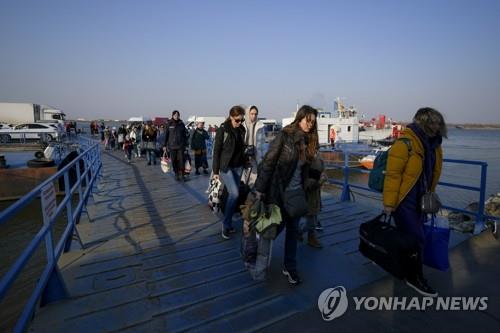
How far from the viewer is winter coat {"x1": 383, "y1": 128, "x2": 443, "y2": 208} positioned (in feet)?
8.66

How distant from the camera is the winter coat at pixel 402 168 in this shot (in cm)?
264

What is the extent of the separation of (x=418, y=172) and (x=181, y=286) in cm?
242

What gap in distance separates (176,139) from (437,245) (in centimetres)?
636

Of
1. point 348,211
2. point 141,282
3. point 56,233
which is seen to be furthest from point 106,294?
point 56,233

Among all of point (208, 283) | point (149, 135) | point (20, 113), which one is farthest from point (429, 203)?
point (20, 113)

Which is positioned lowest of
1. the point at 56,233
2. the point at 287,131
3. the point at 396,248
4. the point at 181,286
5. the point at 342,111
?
the point at 56,233

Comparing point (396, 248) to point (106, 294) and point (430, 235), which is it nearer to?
point (430, 235)

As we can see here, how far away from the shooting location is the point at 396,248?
2680 millimetres

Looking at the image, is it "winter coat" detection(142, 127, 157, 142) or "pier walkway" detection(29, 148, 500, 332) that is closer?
"pier walkway" detection(29, 148, 500, 332)

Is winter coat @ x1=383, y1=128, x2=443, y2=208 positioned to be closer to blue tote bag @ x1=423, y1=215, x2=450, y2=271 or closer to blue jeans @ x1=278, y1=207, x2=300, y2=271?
blue tote bag @ x1=423, y1=215, x2=450, y2=271

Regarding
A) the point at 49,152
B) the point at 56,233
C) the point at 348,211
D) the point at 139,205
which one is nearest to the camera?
the point at 348,211

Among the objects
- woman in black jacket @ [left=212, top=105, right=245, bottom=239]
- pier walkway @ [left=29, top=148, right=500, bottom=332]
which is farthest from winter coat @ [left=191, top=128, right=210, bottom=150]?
woman in black jacket @ [left=212, top=105, right=245, bottom=239]

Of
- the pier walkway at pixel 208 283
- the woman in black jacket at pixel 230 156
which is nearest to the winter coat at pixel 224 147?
the woman in black jacket at pixel 230 156

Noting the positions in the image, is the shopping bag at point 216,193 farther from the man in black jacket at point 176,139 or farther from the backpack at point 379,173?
the man in black jacket at point 176,139
